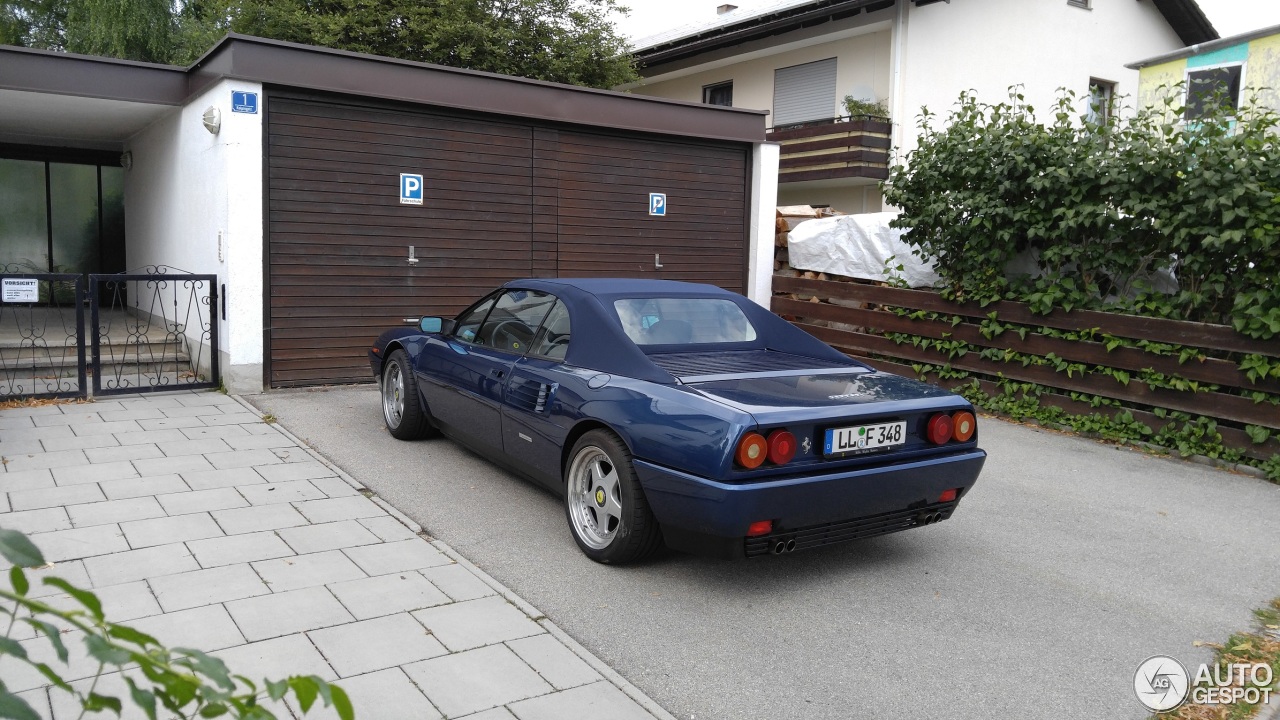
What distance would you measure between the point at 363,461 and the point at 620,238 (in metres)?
5.56

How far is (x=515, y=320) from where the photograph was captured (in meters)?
Answer: 5.84

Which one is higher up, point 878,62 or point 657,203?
point 878,62

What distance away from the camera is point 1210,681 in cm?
367

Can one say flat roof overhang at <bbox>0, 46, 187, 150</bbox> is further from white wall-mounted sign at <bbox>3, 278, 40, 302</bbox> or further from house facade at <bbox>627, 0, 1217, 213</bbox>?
house facade at <bbox>627, 0, 1217, 213</bbox>

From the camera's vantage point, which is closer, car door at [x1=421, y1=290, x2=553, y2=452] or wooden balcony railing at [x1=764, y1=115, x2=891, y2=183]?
car door at [x1=421, y1=290, x2=553, y2=452]

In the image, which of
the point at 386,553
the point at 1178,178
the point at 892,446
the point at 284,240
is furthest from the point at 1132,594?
the point at 284,240

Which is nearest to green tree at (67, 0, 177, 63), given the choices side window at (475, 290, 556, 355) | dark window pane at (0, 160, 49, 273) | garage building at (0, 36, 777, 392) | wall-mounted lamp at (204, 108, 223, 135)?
dark window pane at (0, 160, 49, 273)

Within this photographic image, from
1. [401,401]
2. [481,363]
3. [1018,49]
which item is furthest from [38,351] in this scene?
[1018,49]

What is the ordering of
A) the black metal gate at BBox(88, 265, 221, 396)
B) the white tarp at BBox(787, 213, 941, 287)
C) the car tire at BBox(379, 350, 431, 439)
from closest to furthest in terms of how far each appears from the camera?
the car tire at BBox(379, 350, 431, 439), the black metal gate at BBox(88, 265, 221, 396), the white tarp at BBox(787, 213, 941, 287)

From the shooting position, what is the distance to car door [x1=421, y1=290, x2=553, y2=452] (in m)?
5.64

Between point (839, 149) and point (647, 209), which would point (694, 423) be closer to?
point (647, 209)

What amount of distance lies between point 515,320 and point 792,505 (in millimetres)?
2456

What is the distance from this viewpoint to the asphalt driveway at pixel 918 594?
11.5 ft

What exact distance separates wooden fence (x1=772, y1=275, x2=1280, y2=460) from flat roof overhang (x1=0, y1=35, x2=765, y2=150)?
2.96 metres
